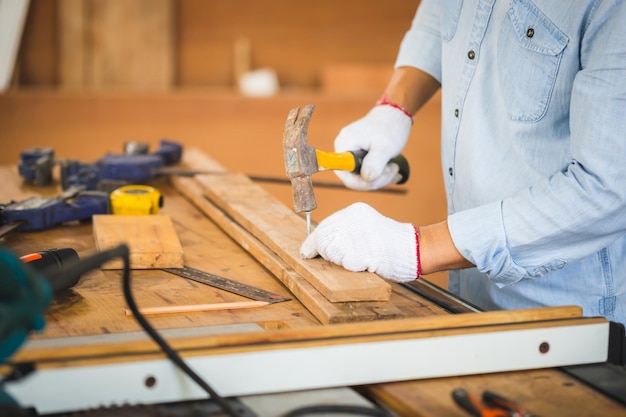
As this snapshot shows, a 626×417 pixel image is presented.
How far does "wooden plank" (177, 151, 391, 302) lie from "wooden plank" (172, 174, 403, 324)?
0.01 metres

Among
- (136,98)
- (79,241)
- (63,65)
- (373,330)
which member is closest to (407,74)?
(79,241)

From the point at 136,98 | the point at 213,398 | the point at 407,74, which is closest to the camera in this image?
the point at 213,398

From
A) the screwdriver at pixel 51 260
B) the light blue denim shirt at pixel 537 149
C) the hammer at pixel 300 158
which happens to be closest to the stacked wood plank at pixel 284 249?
the hammer at pixel 300 158

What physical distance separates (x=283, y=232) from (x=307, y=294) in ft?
1.20

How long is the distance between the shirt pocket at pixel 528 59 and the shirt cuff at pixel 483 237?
27cm

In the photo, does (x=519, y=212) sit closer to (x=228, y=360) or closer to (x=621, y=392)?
(x=621, y=392)

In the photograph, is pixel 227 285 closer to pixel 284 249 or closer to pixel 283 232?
pixel 284 249

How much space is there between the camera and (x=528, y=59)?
61.5 inches

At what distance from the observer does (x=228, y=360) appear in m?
1.02

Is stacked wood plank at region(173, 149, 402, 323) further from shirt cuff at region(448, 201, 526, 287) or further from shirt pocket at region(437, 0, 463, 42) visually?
shirt pocket at region(437, 0, 463, 42)

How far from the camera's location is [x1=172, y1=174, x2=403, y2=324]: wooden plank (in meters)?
1.25

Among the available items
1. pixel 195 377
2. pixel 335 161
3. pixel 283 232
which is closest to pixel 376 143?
pixel 335 161

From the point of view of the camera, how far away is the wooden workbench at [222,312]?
1.04 m

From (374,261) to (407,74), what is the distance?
81 cm
